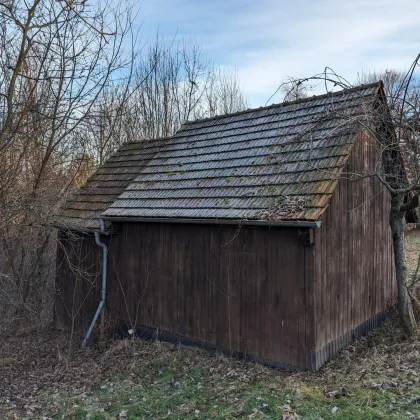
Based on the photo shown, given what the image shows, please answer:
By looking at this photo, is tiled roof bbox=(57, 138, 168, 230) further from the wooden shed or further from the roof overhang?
the roof overhang

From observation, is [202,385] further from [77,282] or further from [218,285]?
[77,282]

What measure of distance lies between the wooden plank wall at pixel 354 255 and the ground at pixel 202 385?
0.58 meters

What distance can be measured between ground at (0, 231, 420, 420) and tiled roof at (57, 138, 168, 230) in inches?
121

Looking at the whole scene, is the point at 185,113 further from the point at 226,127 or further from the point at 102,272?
the point at 102,272

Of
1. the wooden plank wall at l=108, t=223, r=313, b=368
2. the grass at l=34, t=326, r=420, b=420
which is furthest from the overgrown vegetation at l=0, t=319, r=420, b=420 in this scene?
the wooden plank wall at l=108, t=223, r=313, b=368

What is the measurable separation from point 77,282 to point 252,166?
5.37 metres

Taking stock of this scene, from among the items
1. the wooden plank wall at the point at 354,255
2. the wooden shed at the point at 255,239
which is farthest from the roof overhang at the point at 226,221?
the wooden plank wall at the point at 354,255

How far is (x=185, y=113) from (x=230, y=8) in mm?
12164

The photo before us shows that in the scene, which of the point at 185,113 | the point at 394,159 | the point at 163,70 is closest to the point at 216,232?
the point at 394,159

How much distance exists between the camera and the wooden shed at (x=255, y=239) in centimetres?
620

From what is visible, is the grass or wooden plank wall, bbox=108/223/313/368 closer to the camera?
the grass

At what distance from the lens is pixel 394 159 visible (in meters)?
8.37

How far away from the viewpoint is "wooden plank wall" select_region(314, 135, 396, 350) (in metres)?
6.34

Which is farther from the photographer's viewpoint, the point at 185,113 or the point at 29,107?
the point at 185,113
